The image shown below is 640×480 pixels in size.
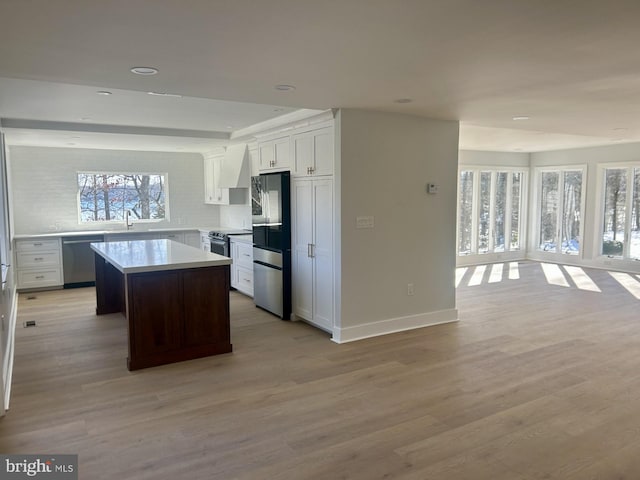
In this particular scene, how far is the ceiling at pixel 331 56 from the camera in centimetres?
207

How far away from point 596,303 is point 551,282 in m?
1.56

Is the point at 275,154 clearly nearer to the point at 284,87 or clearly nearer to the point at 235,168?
the point at 235,168

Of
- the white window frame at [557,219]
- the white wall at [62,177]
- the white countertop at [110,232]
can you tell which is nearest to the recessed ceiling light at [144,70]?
the white countertop at [110,232]

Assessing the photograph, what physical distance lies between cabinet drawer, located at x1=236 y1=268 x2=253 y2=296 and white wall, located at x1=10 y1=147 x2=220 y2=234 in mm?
2768

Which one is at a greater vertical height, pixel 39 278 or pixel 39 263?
pixel 39 263

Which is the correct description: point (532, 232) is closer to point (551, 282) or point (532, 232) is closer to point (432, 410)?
point (551, 282)

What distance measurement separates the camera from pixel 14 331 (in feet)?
16.5

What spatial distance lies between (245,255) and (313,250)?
1.94 m

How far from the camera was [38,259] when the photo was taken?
287 inches

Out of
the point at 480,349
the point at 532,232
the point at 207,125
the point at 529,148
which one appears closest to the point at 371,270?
the point at 480,349

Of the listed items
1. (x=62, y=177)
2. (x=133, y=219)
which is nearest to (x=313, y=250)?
(x=133, y=219)

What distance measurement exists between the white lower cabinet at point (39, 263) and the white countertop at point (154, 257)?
2.44 m

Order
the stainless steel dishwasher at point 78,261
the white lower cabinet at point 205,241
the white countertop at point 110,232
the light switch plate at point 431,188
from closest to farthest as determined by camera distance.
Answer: the light switch plate at point 431,188
the white countertop at point 110,232
the stainless steel dishwasher at point 78,261
the white lower cabinet at point 205,241

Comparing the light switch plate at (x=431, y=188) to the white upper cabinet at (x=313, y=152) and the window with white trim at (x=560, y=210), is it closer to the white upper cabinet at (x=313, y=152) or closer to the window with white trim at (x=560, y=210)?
the white upper cabinet at (x=313, y=152)
